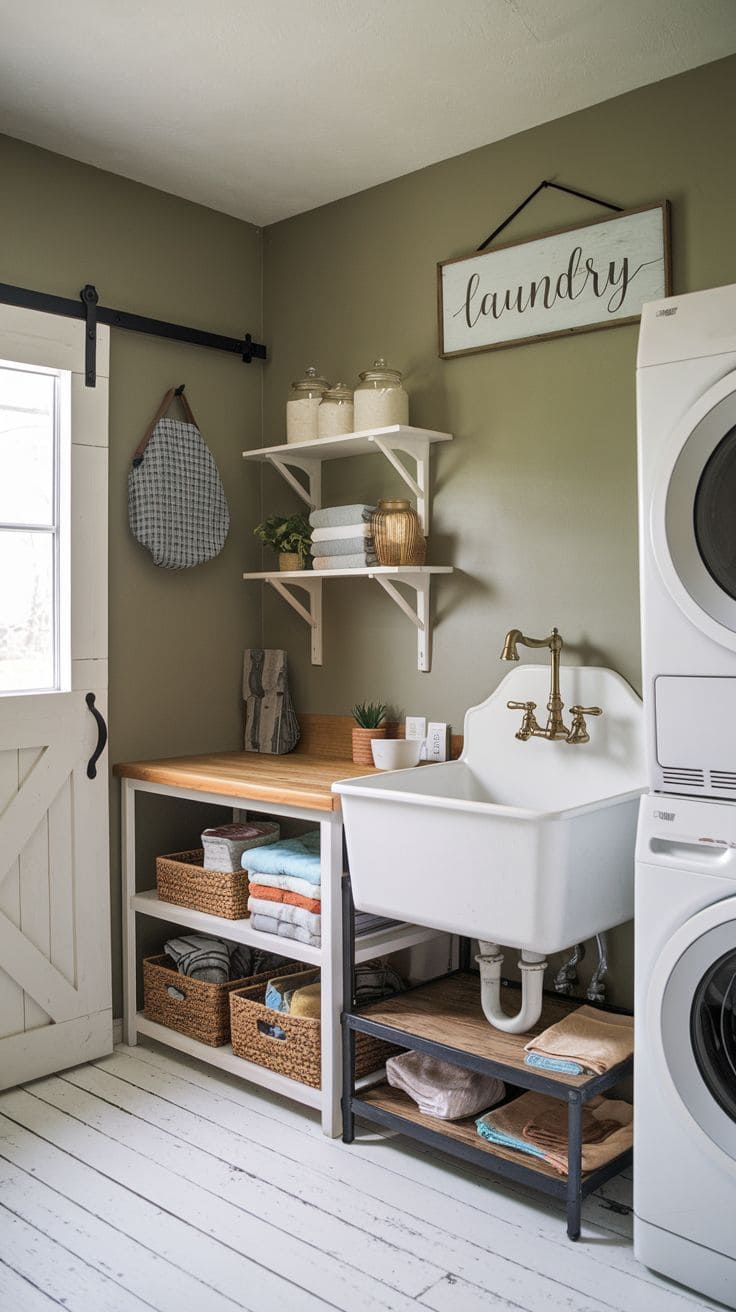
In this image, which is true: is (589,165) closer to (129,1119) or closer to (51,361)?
(51,361)

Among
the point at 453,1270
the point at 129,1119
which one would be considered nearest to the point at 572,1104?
the point at 453,1270

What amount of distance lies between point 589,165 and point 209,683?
184 cm

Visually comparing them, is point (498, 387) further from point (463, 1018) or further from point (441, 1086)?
point (441, 1086)

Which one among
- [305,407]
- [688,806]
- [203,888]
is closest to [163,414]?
[305,407]

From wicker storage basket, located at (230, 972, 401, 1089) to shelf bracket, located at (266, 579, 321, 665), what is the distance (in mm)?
1060

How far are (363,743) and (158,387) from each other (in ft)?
4.09

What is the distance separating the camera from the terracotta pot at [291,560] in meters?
3.18

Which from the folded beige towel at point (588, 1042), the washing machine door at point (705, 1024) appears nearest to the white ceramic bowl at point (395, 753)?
the folded beige towel at point (588, 1042)

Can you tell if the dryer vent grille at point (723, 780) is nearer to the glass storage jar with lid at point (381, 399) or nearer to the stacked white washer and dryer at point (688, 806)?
the stacked white washer and dryer at point (688, 806)

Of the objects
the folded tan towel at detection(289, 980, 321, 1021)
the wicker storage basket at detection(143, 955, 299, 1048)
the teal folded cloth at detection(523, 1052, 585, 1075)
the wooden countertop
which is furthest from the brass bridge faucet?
the wicker storage basket at detection(143, 955, 299, 1048)

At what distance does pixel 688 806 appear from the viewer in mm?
1936

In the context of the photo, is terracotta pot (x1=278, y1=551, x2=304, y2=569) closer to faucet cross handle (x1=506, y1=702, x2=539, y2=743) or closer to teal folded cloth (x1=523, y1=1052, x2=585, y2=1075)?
faucet cross handle (x1=506, y1=702, x2=539, y2=743)

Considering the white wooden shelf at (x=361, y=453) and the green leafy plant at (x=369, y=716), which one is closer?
the white wooden shelf at (x=361, y=453)

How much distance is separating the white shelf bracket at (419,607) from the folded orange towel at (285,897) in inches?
29.4
